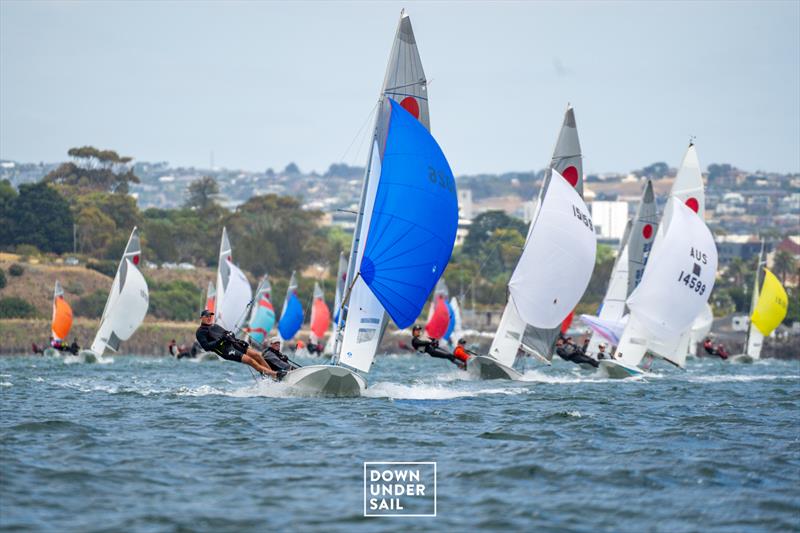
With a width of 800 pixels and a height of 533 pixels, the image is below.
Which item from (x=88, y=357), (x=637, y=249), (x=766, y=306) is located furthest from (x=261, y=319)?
(x=637, y=249)

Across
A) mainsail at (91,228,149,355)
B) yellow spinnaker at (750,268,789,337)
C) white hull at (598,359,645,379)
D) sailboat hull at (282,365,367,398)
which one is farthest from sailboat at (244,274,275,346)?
sailboat hull at (282,365,367,398)

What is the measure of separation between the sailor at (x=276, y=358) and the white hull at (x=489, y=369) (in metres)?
9.17

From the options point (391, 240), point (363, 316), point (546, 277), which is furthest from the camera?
point (546, 277)

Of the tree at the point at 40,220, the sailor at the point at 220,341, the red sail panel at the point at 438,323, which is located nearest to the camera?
the sailor at the point at 220,341

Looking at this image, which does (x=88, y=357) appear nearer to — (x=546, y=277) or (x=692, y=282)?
(x=546, y=277)

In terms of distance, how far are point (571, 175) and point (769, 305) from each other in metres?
33.3

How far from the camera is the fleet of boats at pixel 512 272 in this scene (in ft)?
84.4

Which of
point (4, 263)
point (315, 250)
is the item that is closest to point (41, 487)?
point (4, 263)

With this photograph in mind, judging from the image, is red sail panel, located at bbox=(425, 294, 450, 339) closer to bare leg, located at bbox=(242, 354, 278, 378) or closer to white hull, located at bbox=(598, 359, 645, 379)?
white hull, located at bbox=(598, 359, 645, 379)

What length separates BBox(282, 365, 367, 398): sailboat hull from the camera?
25.1 meters

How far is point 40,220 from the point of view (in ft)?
385

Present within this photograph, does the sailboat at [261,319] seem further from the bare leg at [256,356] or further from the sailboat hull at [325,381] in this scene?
the bare leg at [256,356]

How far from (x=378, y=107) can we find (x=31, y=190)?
314ft

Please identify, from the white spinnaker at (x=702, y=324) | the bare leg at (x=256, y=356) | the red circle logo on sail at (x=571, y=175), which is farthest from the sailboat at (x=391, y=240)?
the white spinnaker at (x=702, y=324)
